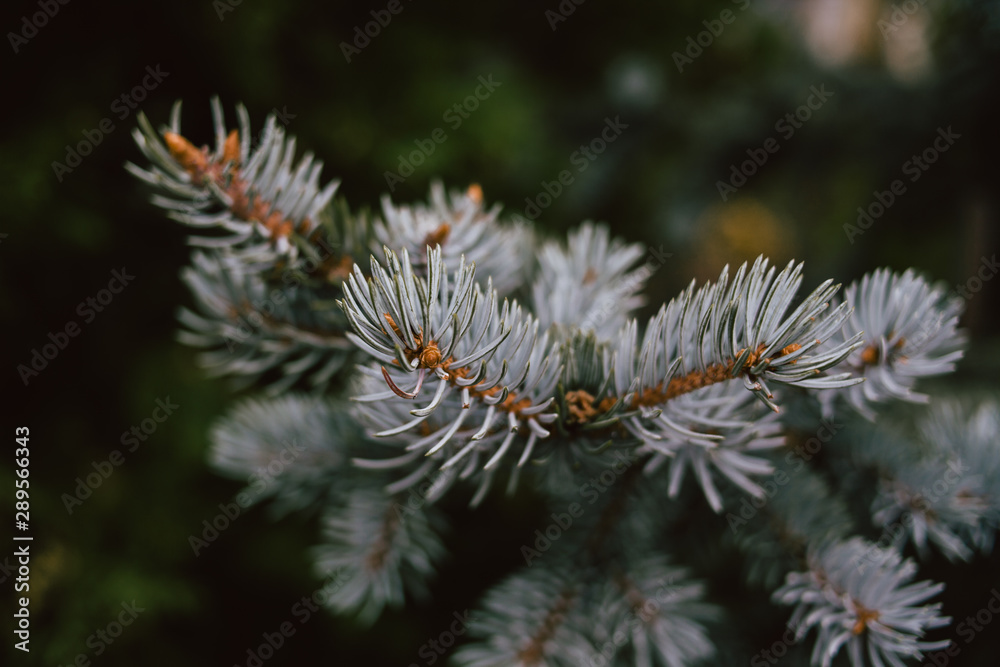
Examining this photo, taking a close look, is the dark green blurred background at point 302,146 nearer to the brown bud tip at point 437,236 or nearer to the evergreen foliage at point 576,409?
the evergreen foliage at point 576,409

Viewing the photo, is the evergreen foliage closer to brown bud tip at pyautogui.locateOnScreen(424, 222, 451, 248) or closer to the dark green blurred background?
brown bud tip at pyautogui.locateOnScreen(424, 222, 451, 248)

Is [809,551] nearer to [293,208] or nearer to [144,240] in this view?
[293,208]

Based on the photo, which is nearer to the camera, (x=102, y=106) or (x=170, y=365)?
(x=102, y=106)

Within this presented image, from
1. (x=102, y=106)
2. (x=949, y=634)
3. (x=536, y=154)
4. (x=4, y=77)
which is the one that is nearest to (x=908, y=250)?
(x=536, y=154)

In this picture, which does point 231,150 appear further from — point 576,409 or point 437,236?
point 576,409

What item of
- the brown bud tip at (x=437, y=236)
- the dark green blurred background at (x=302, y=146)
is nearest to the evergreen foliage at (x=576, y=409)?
the brown bud tip at (x=437, y=236)

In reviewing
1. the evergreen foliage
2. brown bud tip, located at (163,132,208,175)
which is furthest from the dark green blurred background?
brown bud tip, located at (163,132,208,175)

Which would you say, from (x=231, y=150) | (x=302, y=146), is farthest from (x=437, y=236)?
(x=302, y=146)
